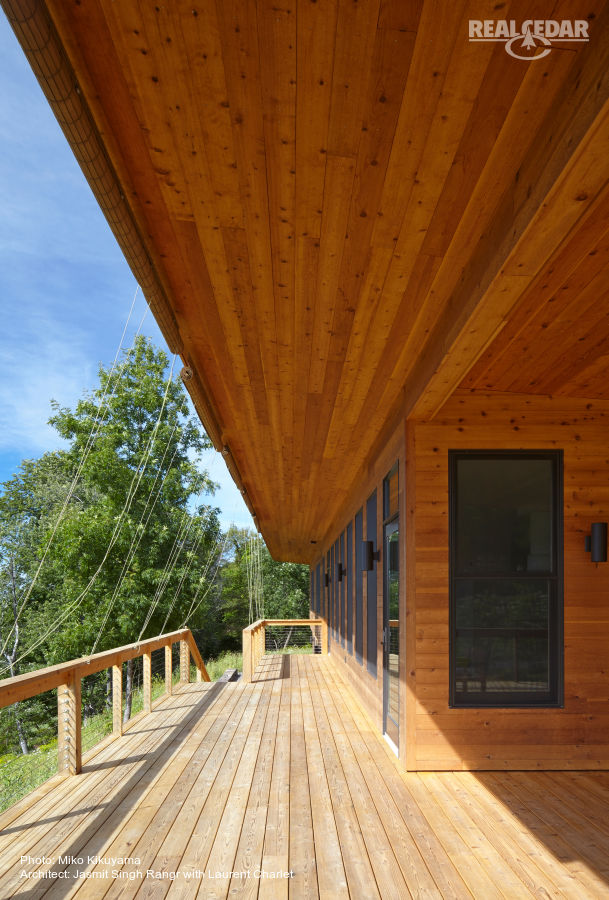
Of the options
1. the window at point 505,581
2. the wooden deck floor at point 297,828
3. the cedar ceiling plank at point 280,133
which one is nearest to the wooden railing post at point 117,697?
the wooden deck floor at point 297,828

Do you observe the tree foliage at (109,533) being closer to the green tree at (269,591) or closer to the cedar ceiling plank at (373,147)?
the green tree at (269,591)

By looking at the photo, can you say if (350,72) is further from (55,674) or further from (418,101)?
(55,674)

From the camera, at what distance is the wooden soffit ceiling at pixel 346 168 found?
1.56 m

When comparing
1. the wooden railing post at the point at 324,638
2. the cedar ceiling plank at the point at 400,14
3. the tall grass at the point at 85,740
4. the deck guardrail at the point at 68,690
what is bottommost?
the tall grass at the point at 85,740

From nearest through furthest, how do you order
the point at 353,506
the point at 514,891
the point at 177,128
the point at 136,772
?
1. the point at 177,128
2. the point at 514,891
3. the point at 136,772
4. the point at 353,506

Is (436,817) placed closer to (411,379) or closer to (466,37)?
(411,379)

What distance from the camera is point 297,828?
3148mm

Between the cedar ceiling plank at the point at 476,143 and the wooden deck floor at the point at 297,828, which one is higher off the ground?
the cedar ceiling plank at the point at 476,143

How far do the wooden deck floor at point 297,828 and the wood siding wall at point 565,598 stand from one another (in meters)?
0.19

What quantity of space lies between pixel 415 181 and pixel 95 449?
20.8 metres

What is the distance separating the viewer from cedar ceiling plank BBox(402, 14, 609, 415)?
159cm

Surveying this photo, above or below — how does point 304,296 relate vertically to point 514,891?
above

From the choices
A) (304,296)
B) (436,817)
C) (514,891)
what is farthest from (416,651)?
(304,296)

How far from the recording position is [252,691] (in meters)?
7.47
